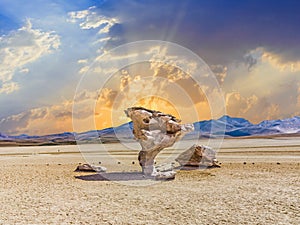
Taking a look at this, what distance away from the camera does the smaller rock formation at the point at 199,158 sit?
22.0 metres

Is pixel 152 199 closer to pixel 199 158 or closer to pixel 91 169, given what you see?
pixel 91 169

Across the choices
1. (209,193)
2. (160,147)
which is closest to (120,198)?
(209,193)

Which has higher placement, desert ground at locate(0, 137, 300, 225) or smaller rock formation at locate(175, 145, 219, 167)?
smaller rock formation at locate(175, 145, 219, 167)

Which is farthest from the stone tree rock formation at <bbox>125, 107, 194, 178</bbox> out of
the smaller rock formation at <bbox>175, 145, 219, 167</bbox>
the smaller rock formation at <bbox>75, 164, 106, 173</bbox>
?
the smaller rock formation at <bbox>175, 145, 219, 167</bbox>

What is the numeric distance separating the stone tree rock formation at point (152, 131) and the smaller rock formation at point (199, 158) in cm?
432

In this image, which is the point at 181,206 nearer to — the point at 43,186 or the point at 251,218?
the point at 251,218

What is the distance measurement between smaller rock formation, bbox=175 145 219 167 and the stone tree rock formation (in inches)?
170

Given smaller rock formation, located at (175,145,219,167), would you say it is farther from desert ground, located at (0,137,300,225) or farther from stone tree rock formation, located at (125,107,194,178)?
stone tree rock formation, located at (125,107,194,178)

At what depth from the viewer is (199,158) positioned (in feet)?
72.7

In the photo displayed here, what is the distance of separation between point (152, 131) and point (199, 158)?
219 inches

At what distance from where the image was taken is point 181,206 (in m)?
11.3

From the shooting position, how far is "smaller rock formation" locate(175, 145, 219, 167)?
2205 cm

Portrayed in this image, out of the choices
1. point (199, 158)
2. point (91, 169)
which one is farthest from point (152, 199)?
point (199, 158)

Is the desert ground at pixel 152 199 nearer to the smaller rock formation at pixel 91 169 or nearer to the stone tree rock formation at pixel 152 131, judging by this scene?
the stone tree rock formation at pixel 152 131
